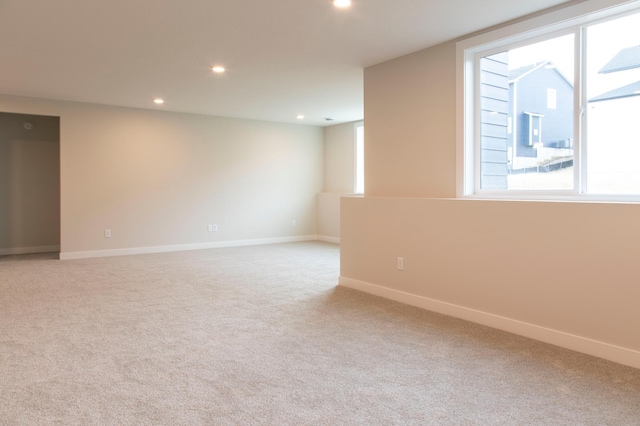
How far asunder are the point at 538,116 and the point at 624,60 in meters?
0.65

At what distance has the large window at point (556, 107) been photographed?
2934 millimetres

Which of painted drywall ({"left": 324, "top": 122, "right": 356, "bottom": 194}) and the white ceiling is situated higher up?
the white ceiling

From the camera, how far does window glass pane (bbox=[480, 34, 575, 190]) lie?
323cm

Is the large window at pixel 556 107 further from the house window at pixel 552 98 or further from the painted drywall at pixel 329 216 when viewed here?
the painted drywall at pixel 329 216

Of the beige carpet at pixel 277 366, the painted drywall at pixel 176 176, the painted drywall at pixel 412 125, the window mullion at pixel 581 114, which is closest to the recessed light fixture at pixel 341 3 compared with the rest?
the painted drywall at pixel 412 125

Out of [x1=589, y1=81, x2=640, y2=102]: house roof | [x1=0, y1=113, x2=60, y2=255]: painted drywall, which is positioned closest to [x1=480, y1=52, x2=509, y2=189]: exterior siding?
[x1=589, y1=81, x2=640, y2=102]: house roof

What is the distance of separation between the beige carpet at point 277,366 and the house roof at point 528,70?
2.04 metres

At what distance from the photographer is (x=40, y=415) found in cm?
201

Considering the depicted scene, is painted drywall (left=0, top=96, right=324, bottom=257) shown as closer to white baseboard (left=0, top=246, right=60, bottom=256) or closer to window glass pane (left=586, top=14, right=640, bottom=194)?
white baseboard (left=0, top=246, right=60, bottom=256)

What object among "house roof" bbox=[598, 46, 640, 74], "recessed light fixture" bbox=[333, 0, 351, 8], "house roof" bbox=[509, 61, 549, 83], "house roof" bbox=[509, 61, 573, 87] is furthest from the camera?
"house roof" bbox=[509, 61, 549, 83]

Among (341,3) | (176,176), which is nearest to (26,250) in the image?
(176,176)

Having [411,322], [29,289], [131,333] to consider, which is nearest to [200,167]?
[29,289]

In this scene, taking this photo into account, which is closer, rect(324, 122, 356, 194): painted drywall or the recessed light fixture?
the recessed light fixture

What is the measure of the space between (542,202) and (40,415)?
10.6 ft
